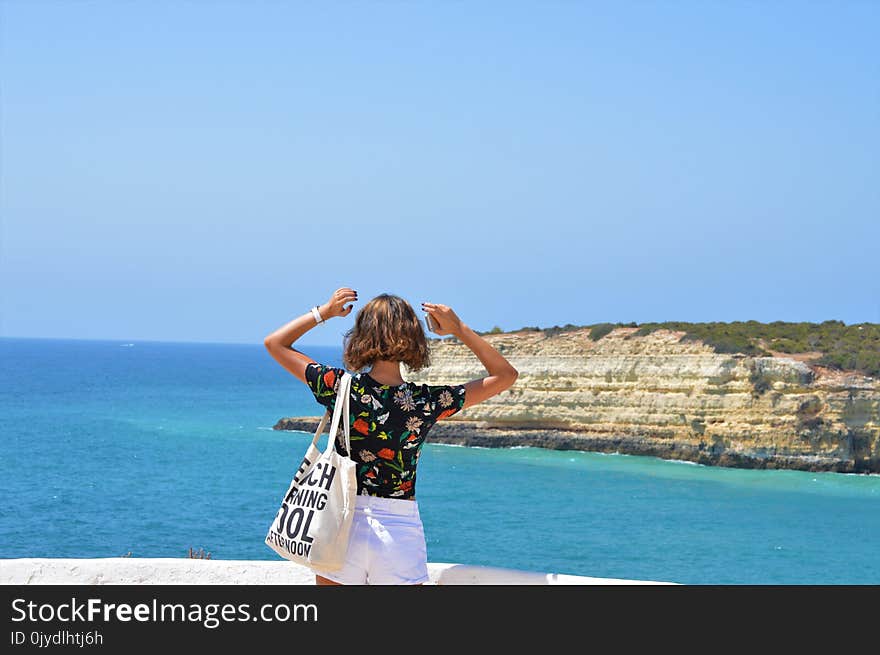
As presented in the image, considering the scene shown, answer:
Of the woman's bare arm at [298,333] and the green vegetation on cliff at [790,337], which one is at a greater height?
the green vegetation on cliff at [790,337]

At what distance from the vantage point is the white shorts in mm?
2984

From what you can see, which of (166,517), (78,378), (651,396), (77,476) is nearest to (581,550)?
(166,517)

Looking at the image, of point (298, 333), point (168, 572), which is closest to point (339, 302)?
point (298, 333)

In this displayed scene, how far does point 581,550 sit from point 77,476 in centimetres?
2316

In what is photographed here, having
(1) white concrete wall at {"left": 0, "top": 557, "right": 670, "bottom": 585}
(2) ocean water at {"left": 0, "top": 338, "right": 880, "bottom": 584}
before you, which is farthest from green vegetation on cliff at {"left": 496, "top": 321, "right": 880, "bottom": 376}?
(1) white concrete wall at {"left": 0, "top": 557, "right": 670, "bottom": 585}

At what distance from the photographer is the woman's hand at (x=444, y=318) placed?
3.26 meters

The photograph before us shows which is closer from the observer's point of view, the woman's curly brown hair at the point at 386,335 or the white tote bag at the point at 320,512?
the white tote bag at the point at 320,512

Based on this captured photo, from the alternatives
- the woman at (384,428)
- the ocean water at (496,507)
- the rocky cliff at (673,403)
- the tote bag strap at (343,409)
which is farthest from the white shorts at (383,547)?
the rocky cliff at (673,403)

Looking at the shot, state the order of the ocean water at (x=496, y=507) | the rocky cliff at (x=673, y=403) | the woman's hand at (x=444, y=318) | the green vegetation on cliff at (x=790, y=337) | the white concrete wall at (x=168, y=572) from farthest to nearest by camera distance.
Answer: the green vegetation on cliff at (x=790, y=337) → the rocky cliff at (x=673, y=403) → the ocean water at (x=496, y=507) → the white concrete wall at (x=168, y=572) → the woman's hand at (x=444, y=318)

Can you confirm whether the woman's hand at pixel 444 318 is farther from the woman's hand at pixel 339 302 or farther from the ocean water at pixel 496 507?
the ocean water at pixel 496 507

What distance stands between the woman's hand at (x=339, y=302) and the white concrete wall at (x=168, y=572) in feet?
3.51

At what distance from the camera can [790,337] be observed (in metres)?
48.4
